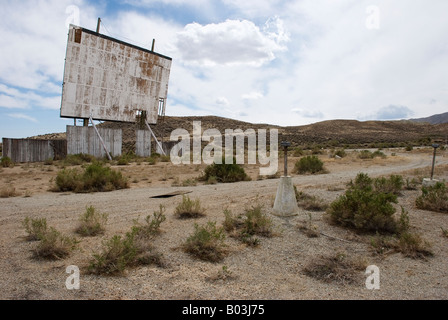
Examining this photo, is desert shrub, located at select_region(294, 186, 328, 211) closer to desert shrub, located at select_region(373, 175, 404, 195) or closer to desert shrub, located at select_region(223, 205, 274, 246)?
desert shrub, located at select_region(223, 205, 274, 246)

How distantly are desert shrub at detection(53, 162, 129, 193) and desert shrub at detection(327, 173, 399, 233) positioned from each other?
8096mm

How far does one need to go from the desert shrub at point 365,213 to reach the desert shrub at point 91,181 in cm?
810

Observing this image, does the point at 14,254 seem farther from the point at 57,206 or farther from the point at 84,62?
the point at 84,62

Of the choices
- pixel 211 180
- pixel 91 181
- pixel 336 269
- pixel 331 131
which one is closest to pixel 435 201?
pixel 336 269

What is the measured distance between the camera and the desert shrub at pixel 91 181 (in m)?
10.8

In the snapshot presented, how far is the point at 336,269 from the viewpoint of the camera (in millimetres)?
4164

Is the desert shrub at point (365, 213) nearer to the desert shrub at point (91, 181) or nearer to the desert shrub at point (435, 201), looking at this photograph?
the desert shrub at point (435, 201)

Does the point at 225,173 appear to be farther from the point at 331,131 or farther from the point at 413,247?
the point at 331,131

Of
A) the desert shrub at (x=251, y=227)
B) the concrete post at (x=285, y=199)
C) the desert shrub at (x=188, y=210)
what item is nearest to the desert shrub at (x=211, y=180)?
the desert shrub at (x=188, y=210)

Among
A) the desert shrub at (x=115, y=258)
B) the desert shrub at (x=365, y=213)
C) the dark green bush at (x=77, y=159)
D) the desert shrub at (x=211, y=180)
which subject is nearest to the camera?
the desert shrub at (x=115, y=258)

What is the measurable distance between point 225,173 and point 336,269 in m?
9.71

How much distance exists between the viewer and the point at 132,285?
3.65m

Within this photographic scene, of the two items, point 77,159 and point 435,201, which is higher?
point 77,159
